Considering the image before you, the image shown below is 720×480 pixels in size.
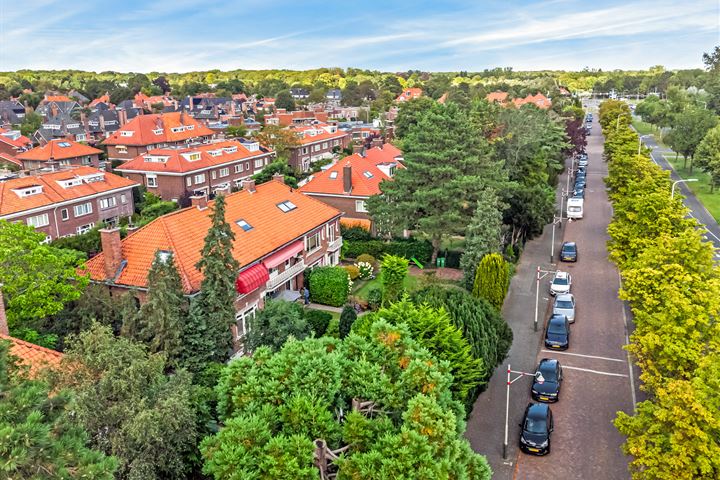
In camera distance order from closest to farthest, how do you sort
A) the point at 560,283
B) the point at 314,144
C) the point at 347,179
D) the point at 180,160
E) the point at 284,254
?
the point at 284,254 < the point at 560,283 < the point at 347,179 < the point at 180,160 < the point at 314,144

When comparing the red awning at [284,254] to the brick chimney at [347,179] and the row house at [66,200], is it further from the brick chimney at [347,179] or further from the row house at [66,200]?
the row house at [66,200]

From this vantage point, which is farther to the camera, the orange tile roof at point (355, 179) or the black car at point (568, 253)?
the orange tile roof at point (355, 179)

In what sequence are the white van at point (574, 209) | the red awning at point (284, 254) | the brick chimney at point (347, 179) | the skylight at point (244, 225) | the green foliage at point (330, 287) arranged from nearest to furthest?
the red awning at point (284, 254), the skylight at point (244, 225), the green foliage at point (330, 287), the brick chimney at point (347, 179), the white van at point (574, 209)

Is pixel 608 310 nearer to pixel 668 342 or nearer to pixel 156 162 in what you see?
pixel 668 342

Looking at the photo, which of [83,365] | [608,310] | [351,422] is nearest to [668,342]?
[351,422]

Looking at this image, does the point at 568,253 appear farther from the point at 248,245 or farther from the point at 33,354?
the point at 33,354

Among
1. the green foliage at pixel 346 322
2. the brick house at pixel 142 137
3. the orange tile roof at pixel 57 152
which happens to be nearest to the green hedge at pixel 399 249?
the green foliage at pixel 346 322

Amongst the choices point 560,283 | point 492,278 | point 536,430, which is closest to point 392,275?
point 492,278
